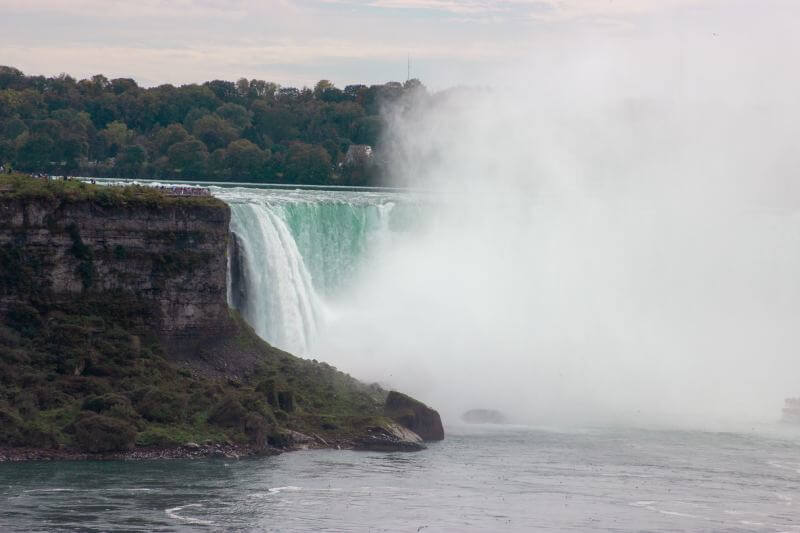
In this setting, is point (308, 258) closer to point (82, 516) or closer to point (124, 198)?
point (124, 198)

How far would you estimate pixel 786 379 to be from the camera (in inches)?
3009

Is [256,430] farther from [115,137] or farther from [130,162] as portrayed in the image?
[115,137]

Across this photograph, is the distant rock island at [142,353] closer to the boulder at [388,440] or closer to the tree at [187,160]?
the boulder at [388,440]

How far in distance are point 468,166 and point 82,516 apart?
55.9m

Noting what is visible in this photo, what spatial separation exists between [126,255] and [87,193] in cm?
215

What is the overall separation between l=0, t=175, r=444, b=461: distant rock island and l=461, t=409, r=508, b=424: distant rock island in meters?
4.83

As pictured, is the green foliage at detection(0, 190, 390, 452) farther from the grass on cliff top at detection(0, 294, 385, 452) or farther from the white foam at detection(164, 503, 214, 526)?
the white foam at detection(164, 503, 214, 526)

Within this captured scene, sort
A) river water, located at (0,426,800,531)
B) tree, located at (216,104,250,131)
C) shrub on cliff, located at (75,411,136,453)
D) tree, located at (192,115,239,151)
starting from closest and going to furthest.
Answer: river water, located at (0,426,800,531) → shrub on cliff, located at (75,411,136,453) → tree, located at (192,115,239,151) → tree, located at (216,104,250,131)

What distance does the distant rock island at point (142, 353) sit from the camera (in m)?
50.9

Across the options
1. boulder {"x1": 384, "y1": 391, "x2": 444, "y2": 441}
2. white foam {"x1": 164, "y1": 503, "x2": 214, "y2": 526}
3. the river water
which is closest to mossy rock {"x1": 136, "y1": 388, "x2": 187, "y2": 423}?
the river water

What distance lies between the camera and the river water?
141 feet

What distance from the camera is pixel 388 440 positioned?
54781 mm

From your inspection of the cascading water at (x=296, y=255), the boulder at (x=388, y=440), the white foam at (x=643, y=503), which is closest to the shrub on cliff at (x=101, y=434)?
the boulder at (x=388, y=440)

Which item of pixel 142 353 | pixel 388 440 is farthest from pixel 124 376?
pixel 388 440
